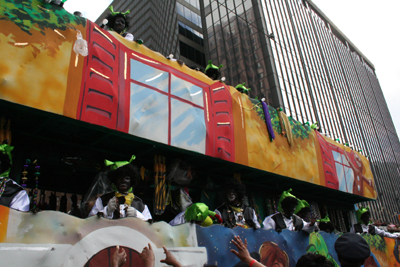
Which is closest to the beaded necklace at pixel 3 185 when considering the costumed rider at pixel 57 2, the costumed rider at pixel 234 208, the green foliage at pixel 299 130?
the costumed rider at pixel 57 2

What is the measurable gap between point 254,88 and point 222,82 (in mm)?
22559

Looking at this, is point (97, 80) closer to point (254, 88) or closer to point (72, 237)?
point (72, 237)

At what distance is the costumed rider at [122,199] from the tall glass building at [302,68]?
15724mm

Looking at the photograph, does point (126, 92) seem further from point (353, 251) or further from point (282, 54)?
point (282, 54)

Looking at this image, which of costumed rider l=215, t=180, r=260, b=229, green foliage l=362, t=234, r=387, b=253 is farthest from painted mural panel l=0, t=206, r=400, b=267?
green foliage l=362, t=234, r=387, b=253

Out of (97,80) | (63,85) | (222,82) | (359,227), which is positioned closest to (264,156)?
(222,82)

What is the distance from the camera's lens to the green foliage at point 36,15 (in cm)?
379

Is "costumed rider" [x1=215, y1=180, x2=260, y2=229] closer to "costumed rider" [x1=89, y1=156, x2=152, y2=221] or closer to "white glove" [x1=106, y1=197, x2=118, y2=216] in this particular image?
"costumed rider" [x1=89, y1=156, x2=152, y2=221]

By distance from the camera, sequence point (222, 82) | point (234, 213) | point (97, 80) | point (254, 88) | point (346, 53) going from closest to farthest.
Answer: point (97, 80)
point (234, 213)
point (222, 82)
point (254, 88)
point (346, 53)

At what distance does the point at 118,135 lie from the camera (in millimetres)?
4453

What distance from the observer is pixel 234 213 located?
5.14 meters

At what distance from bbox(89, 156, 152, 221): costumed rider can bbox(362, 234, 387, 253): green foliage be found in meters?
4.23

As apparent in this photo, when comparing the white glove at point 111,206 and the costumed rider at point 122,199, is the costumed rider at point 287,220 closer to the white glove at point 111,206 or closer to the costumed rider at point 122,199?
the costumed rider at point 122,199

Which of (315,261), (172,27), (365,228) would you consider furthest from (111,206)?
(172,27)
